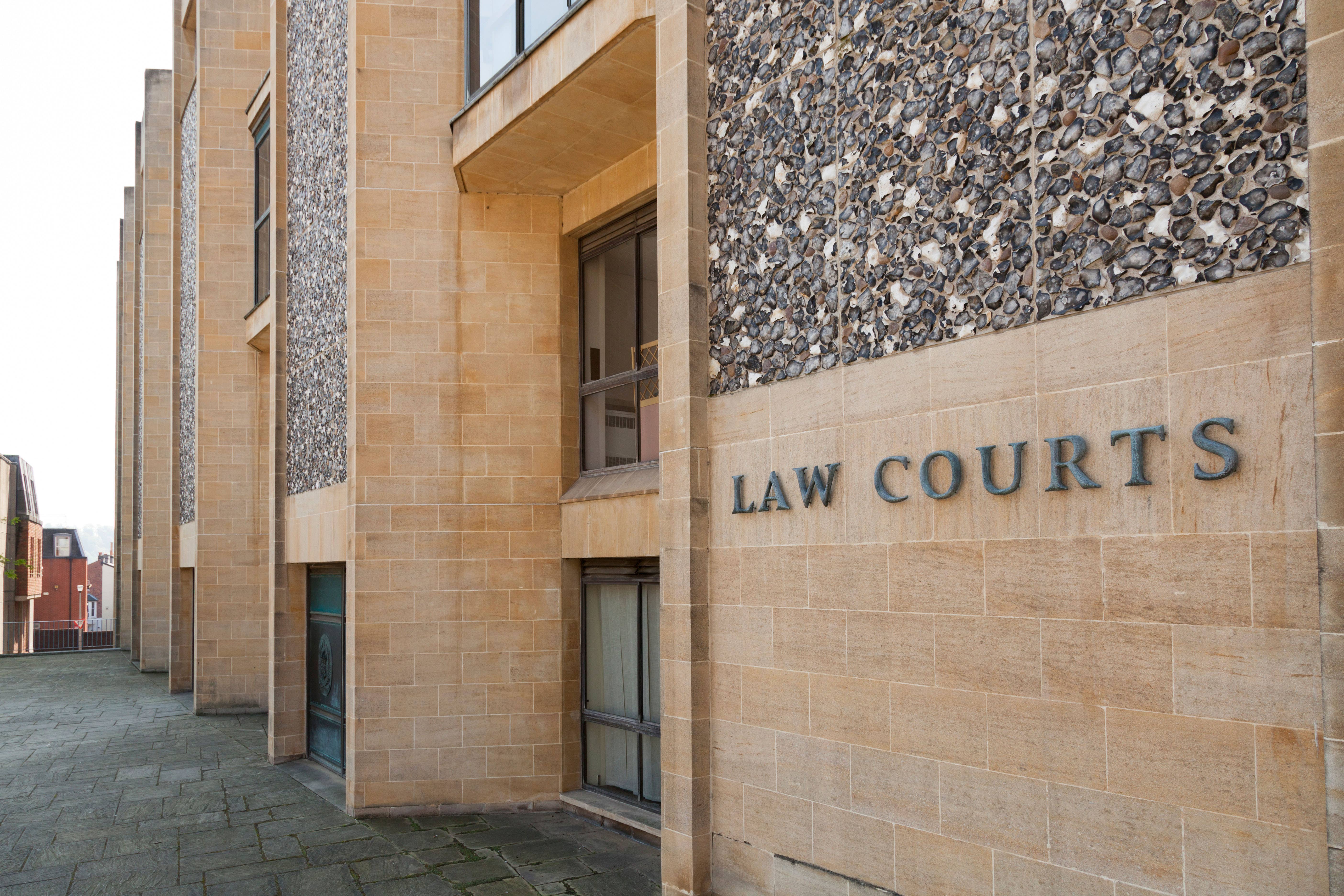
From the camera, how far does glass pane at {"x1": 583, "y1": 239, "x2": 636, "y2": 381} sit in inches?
379

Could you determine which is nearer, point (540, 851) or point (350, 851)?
point (540, 851)

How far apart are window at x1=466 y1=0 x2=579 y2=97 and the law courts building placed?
65mm

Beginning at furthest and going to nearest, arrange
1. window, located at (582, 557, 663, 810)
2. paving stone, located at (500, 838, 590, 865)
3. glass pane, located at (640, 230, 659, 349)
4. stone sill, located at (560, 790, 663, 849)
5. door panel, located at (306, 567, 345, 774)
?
door panel, located at (306, 567, 345, 774), glass pane, located at (640, 230, 659, 349), window, located at (582, 557, 663, 810), stone sill, located at (560, 790, 663, 849), paving stone, located at (500, 838, 590, 865)

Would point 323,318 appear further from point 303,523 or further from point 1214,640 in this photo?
point 1214,640

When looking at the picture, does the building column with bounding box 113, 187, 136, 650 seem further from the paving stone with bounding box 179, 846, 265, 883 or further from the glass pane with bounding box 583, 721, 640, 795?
the glass pane with bounding box 583, 721, 640, 795

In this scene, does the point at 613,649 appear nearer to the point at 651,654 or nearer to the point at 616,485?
the point at 651,654

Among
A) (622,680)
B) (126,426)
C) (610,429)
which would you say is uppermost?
(126,426)

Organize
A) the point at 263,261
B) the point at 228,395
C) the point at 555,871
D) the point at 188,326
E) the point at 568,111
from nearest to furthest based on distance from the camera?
1. the point at 555,871
2. the point at 568,111
3. the point at 263,261
4. the point at 228,395
5. the point at 188,326

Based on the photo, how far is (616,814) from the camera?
8.79m

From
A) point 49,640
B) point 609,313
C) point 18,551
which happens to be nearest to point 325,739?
point 609,313

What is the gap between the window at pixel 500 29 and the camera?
855 cm

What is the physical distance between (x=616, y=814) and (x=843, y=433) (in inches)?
192

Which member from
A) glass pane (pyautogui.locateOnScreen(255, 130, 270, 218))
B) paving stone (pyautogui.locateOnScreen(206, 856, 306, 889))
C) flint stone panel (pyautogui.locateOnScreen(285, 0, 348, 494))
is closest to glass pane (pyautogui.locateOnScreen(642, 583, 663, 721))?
paving stone (pyautogui.locateOnScreen(206, 856, 306, 889))

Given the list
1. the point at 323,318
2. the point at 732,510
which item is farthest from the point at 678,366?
the point at 323,318
